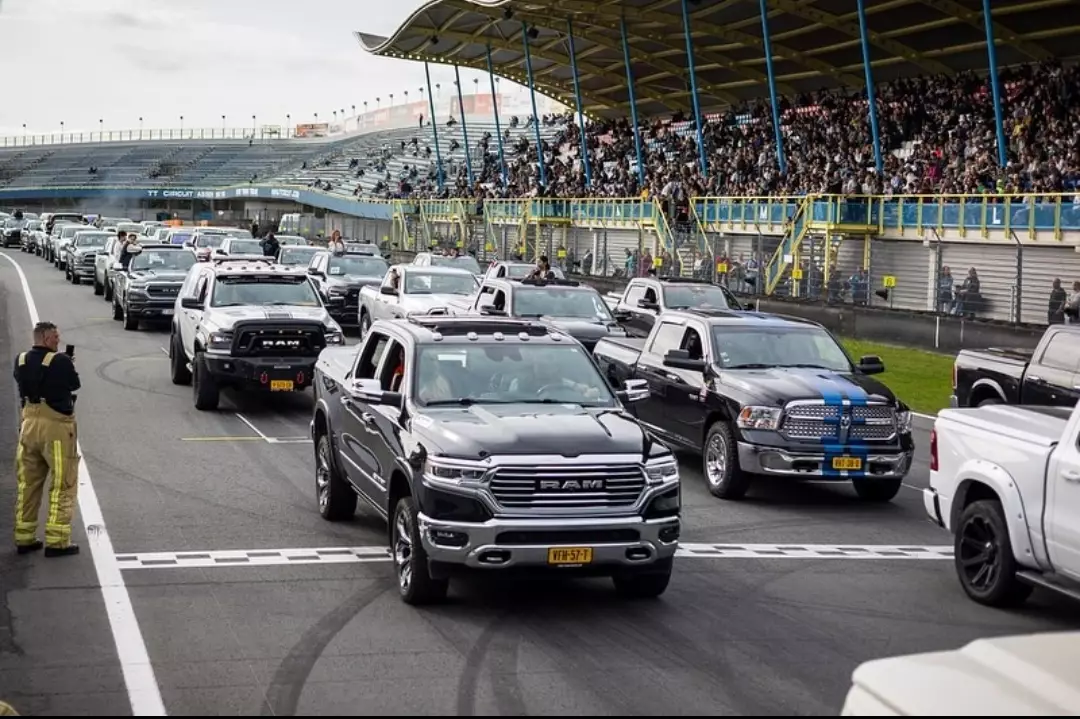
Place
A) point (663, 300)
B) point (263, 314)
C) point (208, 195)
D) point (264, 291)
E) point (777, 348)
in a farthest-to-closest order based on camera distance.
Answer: point (208, 195) → point (663, 300) → point (264, 291) → point (263, 314) → point (777, 348)

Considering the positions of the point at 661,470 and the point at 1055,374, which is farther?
the point at 1055,374

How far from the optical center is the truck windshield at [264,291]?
840 inches

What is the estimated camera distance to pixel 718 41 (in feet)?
197

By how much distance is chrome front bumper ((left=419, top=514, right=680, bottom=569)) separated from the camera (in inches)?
367

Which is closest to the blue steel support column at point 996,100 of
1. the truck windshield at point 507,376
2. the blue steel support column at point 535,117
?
the blue steel support column at point 535,117

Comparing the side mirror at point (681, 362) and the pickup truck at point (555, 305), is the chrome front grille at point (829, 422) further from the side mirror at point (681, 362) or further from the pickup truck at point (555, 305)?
the pickup truck at point (555, 305)

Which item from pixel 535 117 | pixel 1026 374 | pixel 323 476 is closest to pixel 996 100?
pixel 1026 374

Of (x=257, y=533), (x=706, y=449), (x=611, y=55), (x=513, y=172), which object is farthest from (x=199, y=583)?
(x=513, y=172)

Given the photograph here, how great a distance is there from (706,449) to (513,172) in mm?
60808

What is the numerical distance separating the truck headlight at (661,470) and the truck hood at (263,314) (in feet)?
36.2

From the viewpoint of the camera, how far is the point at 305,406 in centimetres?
2069

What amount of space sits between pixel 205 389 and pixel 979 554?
471 inches

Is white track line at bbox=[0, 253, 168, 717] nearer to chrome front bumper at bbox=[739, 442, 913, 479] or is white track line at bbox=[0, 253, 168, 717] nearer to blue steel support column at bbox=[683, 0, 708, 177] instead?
chrome front bumper at bbox=[739, 442, 913, 479]

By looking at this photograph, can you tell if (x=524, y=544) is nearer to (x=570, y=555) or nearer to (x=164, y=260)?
(x=570, y=555)
